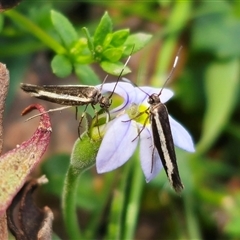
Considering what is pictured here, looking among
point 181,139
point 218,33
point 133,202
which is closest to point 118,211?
point 133,202

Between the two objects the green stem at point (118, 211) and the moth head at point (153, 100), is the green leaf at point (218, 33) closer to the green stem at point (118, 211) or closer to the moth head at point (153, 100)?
the green stem at point (118, 211)

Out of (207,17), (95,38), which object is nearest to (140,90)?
(95,38)

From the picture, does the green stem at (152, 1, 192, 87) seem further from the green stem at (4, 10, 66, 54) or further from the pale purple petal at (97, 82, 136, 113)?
the pale purple petal at (97, 82, 136, 113)

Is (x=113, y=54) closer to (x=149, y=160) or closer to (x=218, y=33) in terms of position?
(x=149, y=160)

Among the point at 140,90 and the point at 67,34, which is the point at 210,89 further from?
the point at 140,90

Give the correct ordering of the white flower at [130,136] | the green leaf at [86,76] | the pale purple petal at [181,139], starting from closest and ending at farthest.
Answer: the white flower at [130,136] → the pale purple petal at [181,139] → the green leaf at [86,76]

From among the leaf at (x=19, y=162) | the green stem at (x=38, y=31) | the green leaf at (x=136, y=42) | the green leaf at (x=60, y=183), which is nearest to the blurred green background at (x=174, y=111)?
the green leaf at (x=60, y=183)
